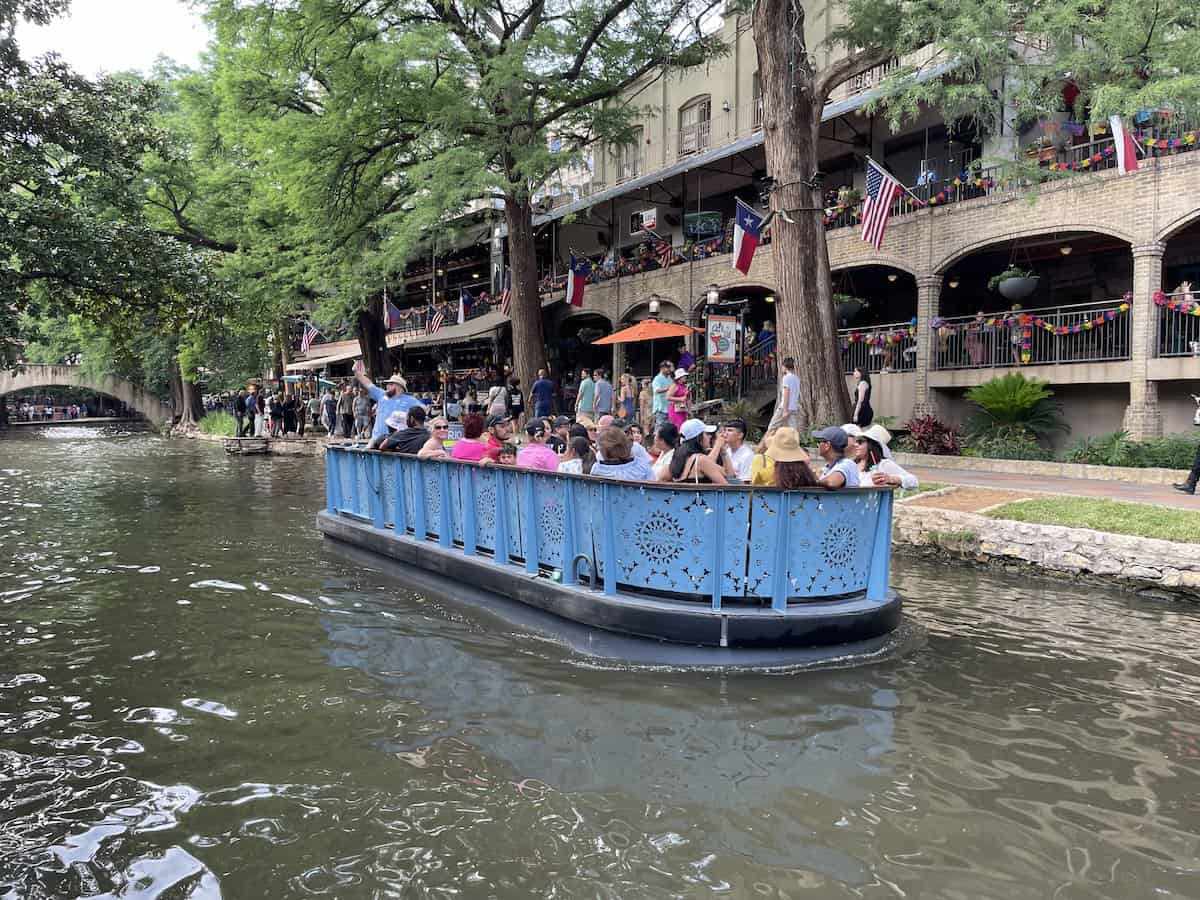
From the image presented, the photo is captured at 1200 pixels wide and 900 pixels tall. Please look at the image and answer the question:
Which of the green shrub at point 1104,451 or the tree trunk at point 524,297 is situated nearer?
the green shrub at point 1104,451

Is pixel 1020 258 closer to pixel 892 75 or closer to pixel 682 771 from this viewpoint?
pixel 892 75

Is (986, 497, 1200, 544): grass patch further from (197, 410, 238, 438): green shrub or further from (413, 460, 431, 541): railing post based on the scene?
(197, 410, 238, 438): green shrub

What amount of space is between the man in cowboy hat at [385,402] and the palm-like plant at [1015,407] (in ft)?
36.5

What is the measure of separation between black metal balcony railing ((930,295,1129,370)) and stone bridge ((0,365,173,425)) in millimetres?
47309

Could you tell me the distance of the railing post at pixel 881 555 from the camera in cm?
631

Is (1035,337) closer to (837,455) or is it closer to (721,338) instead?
(721,338)

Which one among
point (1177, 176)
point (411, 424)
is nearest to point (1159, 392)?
point (1177, 176)

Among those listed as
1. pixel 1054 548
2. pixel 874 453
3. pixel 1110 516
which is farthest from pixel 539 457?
pixel 1110 516

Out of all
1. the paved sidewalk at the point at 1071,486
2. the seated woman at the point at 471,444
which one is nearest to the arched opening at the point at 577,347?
the paved sidewalk at the point at 1071,486

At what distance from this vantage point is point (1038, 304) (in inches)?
802

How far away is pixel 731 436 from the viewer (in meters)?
8.47

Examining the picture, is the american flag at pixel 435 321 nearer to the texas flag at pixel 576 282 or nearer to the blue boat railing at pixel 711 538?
the texas flag at pixel 576 282

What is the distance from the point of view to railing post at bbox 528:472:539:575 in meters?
7.17

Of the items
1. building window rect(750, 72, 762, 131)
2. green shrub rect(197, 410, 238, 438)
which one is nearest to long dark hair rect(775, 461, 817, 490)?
building window rect(750, 72, 762, 131)
